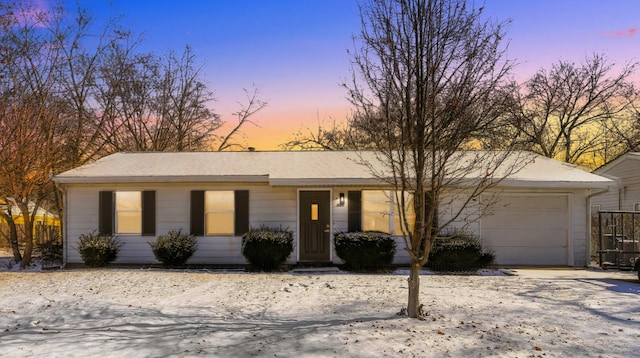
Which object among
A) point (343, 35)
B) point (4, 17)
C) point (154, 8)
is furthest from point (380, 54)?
point (4, 17)

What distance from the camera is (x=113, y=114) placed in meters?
23.8

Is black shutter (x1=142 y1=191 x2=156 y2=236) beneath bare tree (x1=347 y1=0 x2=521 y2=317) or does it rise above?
beneath

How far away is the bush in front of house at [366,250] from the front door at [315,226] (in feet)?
2.72

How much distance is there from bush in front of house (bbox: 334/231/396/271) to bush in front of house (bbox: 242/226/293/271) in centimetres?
134

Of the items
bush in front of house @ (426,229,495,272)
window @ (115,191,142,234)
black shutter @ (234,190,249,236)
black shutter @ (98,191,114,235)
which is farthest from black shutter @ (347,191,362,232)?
black shutter @ (98,191,114,235)

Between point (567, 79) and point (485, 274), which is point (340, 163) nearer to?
point (485, 274)

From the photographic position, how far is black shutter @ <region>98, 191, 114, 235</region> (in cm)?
1287

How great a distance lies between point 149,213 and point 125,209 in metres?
0.80

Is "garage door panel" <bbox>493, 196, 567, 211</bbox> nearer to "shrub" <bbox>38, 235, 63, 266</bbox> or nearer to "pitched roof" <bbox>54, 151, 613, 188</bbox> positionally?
"pitched roof" <bbox>54, 151, 613, 188</bbox>

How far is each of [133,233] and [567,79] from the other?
26280 millimetres

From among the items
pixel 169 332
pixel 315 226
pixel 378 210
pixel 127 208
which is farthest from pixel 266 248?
pixel 169 332

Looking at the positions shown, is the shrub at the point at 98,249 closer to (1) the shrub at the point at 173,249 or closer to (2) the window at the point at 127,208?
(2) the window at the point at 127,208

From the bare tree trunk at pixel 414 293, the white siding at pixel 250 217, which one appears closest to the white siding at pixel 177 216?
the white siding at pixel 250 217

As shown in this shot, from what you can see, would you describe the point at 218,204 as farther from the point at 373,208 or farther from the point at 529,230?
the point at 529,230
